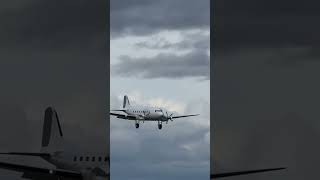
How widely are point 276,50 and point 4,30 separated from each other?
35.9ft

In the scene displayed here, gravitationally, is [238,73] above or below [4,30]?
below

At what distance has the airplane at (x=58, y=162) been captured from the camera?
29.4 metres

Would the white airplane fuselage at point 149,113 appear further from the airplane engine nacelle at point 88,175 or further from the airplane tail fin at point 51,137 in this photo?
the airplane engine nacelle at point 88,175

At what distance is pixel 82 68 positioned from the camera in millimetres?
23469

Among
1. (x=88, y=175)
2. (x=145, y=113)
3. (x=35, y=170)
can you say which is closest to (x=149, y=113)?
(x=145, y=113)

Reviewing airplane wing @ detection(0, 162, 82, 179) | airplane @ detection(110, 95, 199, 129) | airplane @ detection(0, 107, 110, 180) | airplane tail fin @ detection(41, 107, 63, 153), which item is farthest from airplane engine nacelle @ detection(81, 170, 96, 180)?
airplane @ detection(110, 95, 199, 129)

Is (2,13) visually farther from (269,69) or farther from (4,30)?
(269,69)

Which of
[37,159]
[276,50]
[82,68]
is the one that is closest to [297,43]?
[276,50]

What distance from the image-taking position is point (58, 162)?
39.4 meters

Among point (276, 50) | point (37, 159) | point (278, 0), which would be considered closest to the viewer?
point (278, 0)

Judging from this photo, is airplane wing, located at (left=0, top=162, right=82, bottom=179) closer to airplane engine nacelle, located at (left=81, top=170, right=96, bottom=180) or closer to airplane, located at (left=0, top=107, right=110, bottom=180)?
airplane, located at (left=0, top=107, right=110, bottom=180)

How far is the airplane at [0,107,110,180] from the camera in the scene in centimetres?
2940

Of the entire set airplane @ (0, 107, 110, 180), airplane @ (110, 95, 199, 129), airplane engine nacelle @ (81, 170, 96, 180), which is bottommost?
airplane engine nacelle @ (81, 170, 96, 180)

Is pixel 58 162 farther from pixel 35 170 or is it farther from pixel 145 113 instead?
pixel 145 113
